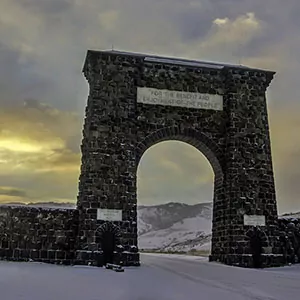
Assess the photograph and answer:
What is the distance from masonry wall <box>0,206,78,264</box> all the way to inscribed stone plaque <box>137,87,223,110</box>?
5.07 m

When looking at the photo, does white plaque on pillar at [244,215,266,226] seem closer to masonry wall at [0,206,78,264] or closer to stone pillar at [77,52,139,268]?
stone pillar at [77,52,139,268]

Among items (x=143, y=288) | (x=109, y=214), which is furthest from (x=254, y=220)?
(x=143, y=288)

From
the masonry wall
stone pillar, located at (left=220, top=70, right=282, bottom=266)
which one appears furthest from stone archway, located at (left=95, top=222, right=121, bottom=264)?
stone pillar, located at (left=220, top=70, right=282, bottom=266)

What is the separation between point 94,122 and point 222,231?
615 cm

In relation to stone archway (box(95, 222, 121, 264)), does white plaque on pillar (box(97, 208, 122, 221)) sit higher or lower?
higher

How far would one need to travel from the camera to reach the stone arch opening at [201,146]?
16531 mm

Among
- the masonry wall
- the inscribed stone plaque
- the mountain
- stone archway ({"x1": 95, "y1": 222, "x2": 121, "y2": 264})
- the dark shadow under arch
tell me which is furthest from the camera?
the mountain

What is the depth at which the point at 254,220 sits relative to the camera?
53.7 ft

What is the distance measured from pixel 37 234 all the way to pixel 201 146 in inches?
266

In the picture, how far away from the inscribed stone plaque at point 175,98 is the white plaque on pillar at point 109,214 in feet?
13.5

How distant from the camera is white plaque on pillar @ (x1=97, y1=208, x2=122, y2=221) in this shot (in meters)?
15.3

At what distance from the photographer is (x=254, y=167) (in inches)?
666

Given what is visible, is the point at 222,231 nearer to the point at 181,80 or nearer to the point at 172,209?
the point at 181,80

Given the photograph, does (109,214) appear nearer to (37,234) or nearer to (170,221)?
(37,234)
